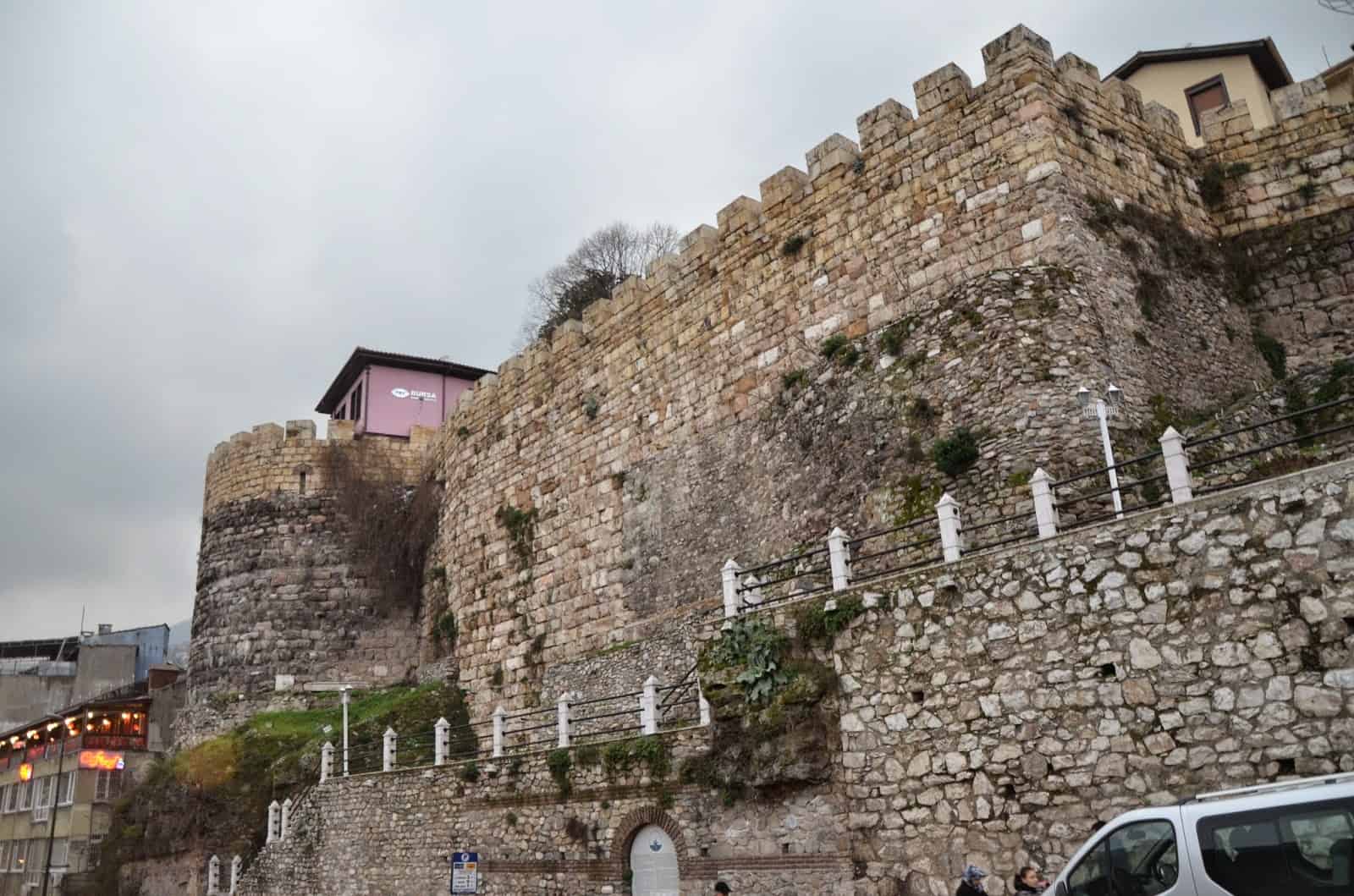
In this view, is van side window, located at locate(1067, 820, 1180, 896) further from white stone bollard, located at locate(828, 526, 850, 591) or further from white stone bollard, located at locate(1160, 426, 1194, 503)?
white stone bollard, located at locate(828, 526, 850, 591)

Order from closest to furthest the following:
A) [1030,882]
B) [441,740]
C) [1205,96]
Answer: [1030,882] < [441,740] < [1205,96]

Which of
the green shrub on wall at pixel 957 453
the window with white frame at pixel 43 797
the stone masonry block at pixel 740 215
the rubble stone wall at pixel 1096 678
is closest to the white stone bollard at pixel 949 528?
the rubble stone wall at pixel 1096 678

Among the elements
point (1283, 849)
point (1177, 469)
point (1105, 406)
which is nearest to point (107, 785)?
point (1105, 406)

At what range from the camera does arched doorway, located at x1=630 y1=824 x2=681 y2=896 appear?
A: 449 inches

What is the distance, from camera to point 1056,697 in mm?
8320

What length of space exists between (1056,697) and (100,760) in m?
27.9

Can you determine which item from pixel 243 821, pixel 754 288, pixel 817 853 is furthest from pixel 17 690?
pixel 817 853

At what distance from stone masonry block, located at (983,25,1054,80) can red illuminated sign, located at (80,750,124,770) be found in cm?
2754

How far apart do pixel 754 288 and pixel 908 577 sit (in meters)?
7.66

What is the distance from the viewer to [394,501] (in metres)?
27.5

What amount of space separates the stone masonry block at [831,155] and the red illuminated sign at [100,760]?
80.9 feet

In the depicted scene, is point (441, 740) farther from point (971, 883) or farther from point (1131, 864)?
point (1131, 864)

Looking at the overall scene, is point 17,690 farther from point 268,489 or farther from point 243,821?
point 243,821

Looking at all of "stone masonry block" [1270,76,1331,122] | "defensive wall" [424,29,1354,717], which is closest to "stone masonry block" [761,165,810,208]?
"defensive wall" [424,29,1354,717]
